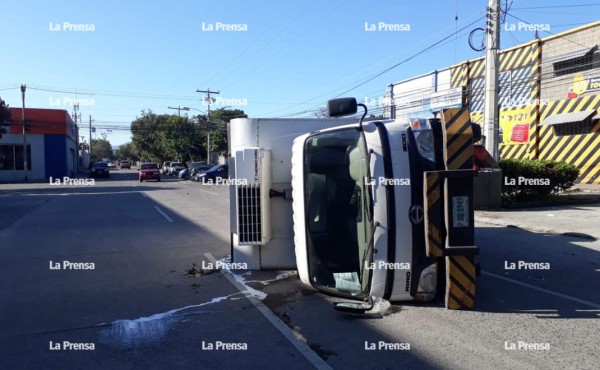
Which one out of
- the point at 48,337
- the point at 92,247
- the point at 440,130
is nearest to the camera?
the point at 48,337

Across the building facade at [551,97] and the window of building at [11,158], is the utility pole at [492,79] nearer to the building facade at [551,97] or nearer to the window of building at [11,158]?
the building facade at [551,97]

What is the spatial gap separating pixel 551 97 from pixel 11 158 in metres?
46.4

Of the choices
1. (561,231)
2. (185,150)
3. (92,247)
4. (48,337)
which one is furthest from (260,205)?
(185,150)

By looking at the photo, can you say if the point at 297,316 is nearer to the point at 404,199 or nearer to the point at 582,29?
the point at 404,199

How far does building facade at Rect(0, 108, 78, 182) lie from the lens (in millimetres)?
46031

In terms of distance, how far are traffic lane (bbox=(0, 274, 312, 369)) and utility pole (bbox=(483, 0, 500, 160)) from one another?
39.4 feet

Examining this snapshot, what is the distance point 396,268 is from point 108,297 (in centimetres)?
380

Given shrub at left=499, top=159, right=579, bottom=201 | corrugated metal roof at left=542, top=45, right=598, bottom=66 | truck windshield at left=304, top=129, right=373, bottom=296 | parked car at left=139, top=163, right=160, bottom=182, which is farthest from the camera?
parked car at left=139, top=163, right=160, bottom=182

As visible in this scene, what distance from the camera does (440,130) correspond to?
5297 mm

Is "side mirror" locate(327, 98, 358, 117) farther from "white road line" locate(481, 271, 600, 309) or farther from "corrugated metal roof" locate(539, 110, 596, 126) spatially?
"corrugated metal roof" locate(539, 110, 596, 126)

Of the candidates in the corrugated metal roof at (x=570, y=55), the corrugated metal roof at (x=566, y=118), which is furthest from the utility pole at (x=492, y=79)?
the corrugated metal roof at (x=570, y=55)

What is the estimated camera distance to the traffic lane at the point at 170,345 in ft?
13.8

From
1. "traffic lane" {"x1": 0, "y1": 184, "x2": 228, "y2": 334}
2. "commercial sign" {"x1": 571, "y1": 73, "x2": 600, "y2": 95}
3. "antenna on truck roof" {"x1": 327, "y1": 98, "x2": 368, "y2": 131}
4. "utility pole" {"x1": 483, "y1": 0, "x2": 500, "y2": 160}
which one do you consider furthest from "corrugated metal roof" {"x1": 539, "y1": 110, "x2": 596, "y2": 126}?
"antenna on truck roof" {"x1": 327, "y1": 98, "x2": 368, "y2": 131}

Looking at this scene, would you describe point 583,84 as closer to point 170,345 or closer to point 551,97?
point 551,97
